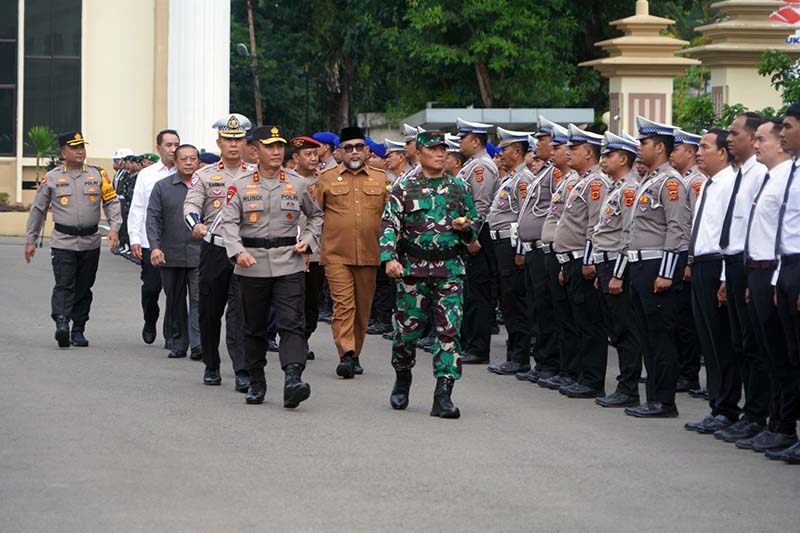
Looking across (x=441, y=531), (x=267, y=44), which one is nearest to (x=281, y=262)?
(x=441, y=531)

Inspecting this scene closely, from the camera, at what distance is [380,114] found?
54.2 metres

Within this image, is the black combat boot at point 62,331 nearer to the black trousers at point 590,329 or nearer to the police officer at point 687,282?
the black trousers at point 590,329

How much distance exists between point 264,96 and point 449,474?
56.8m

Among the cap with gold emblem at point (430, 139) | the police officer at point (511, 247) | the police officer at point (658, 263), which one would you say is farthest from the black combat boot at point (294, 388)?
the police officer at point (511, 247)

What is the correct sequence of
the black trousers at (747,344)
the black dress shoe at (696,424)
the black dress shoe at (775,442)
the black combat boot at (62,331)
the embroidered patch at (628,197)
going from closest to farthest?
the black dress shoe at (775,442), the black trousers at (747,344), the black dress shoe at (696,424), the embroidered patch at (628,197), the black combat boot at (62,331)

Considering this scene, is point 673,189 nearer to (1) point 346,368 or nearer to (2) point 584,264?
(2) point 584,264

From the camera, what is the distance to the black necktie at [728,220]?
11.2 metres

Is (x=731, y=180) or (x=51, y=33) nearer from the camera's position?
(x=731, y=180)

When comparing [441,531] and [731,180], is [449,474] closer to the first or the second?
[441,531]

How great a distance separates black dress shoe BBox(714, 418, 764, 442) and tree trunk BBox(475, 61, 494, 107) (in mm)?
24251

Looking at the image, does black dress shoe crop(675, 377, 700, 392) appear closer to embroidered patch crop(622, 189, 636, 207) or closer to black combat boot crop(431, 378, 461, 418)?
embroidered patch crop(622, 189, 636, 207)

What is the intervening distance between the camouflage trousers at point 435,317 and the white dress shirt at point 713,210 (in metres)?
1.83

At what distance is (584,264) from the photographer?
1320 centimetres

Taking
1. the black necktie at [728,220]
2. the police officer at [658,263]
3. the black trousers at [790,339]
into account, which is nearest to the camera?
the black trousers at [790,339]
